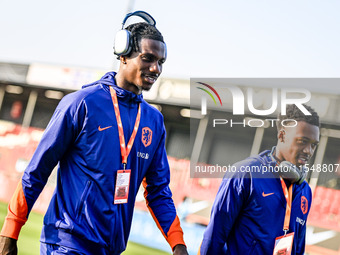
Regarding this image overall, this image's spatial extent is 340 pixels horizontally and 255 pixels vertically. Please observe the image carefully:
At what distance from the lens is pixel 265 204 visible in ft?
11.2

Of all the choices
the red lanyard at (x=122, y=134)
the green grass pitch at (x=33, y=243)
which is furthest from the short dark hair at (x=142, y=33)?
the green grass pitch at (x=33, y=243)

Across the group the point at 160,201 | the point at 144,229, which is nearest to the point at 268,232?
the point at 160,201

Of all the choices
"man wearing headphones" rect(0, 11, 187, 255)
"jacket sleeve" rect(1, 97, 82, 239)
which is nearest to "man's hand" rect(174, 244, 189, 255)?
"man wearing headphones" rect(0, 11, 187, 255)

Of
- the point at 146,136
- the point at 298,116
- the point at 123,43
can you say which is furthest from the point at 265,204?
the point at 123,43

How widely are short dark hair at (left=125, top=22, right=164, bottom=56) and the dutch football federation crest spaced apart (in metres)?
0.45

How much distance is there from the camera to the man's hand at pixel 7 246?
8.02 ft

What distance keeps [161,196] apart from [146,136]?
41cm

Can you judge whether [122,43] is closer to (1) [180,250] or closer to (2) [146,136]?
(2) [146,136]

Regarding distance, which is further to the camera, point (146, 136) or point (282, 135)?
point (282, 135)

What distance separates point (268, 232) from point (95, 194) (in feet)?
4.50

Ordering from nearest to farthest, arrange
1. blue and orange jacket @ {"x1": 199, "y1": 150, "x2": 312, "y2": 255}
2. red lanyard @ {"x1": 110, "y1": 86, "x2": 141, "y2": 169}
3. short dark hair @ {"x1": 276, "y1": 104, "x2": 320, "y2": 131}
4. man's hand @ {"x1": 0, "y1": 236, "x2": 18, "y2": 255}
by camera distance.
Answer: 1. man's hand @ {"x1": 0, "y1": 236, "x2": 18, "y2": 255}
2. red lanyard @ {"x1": 110, "y1": 86, "x2": 141, "y2": 169}
3. blue and orange jacket @ {"x1": 199, "y1": 150, "x2": 312, "y2": 255}
4. short dark hair @ {"x1": 276, "y1": 104, "x2": 320, "y2": 131}

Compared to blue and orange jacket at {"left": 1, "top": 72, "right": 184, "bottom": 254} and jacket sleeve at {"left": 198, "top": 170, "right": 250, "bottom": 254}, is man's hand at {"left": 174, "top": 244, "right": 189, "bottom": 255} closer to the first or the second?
blue and orange jacket at {"left": 1, "top": 72, "right": 184, "bottom": 254}

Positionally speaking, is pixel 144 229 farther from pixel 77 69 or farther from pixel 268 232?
pixel 77 69

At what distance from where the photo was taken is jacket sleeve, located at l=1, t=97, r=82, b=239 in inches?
98.9
